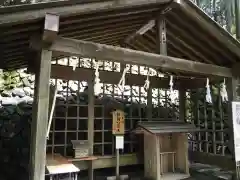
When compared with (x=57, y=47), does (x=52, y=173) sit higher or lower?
lower

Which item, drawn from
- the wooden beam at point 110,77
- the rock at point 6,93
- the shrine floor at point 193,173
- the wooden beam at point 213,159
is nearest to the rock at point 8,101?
the rock at point 6,93

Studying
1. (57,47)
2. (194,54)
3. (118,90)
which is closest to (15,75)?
(118,90)

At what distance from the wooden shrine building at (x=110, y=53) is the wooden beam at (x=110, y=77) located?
2 centimetres

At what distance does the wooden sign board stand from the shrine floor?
123 centimetres

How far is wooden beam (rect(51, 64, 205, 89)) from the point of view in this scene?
531cm

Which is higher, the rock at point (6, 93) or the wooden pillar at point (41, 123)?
the rock at point (6, 93)

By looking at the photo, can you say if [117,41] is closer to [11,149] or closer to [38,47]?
[38,47]

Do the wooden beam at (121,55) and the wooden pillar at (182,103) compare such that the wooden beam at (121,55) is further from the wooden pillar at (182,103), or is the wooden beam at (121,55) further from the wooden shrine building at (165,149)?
the wooden pillar at (182,103)

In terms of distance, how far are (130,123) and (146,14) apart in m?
3.05

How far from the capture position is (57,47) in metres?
3.41

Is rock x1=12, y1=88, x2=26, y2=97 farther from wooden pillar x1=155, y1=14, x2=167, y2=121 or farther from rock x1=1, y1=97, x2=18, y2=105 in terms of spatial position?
wooden pillar x1=155, y1=14, x2=167, y2=121

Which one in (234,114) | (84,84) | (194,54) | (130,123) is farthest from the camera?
(84,84)

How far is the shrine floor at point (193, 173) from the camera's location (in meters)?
5.65

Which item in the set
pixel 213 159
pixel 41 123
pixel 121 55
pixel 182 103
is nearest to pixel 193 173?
pixel 213 159
